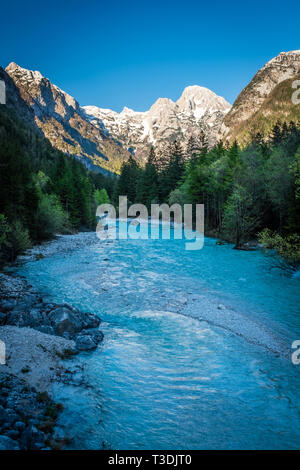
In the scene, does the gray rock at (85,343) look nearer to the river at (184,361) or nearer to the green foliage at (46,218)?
the river at (184,361)

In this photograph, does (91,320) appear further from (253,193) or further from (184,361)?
(253,193)

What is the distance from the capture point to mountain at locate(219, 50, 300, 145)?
153 meters

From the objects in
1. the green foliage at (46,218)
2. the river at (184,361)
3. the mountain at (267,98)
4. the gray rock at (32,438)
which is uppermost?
the mountain at (267,98)

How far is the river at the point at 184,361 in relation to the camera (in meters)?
5.99

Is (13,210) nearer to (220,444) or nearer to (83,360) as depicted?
(83,360)

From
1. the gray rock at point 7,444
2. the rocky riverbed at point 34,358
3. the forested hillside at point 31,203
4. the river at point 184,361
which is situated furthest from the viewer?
the forested hillside at point 31,203

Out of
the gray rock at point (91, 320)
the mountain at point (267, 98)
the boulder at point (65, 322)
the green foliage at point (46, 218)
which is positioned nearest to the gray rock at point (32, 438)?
the boulder at point (65, 322)

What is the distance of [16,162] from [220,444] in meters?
30.7

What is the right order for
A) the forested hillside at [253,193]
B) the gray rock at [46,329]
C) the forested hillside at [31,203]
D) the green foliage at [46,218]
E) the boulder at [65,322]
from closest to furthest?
the gray rock at [46,329] → the boulder at [65,322] → the forested hillside at [31,203] → the forested hillside at [253,193] → the green foliage at [46,218]

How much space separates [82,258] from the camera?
953 inches

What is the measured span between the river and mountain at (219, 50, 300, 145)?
510ft

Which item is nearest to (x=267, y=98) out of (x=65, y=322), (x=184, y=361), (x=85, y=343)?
(x=184, y=361)

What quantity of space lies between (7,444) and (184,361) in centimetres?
572
